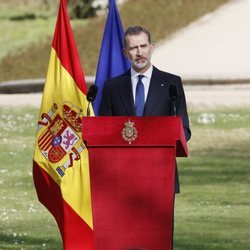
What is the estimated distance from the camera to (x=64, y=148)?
1016cm

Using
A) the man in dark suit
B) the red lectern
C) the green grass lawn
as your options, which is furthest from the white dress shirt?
the green grass lawn

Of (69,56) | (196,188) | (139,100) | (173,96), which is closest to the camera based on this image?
(173,96)

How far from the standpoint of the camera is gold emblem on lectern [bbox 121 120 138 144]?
7621 millimetres

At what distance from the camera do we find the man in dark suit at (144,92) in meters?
8.19

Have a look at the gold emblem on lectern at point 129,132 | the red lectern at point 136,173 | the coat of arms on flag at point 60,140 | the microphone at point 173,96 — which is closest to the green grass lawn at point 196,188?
the coat of arms on flag at point 60,140

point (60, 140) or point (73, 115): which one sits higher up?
point (73, 115)

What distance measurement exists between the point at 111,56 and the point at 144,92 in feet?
11.2

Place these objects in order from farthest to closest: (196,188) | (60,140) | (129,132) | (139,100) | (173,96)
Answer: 1. (196,188)
2. (60,140)
3. (139,100)
4. (173,96)
5. (129,132)

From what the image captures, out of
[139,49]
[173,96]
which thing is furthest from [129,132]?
[139,49]

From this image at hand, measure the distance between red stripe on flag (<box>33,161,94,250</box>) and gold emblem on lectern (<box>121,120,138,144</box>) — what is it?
2.72m

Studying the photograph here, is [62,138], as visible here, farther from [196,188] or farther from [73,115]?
[196,188]

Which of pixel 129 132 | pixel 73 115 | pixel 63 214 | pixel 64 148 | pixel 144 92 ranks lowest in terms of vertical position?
pixel 63 214

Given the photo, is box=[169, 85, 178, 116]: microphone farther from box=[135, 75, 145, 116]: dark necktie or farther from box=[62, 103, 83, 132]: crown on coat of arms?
box=[62, 103, 83, 132]: crown on coat of arms

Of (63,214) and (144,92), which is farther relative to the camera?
(63,214)
